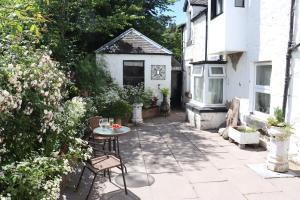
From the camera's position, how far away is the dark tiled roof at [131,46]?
13969 mm

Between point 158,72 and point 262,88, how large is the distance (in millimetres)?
6898

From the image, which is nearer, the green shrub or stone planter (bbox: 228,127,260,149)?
stone planter (bbox: 228,127,260,149)

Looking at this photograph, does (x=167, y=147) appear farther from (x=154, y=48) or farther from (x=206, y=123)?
(x=154, y=48)

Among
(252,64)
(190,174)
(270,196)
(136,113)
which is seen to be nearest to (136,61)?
(136,113)

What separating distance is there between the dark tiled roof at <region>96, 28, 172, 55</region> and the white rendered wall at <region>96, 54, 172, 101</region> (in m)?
0.21

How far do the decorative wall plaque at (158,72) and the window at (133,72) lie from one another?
57 cm

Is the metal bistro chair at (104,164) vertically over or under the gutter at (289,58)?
under

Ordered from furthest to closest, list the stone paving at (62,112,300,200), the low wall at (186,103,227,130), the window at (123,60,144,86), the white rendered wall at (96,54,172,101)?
the window at (123,60,144,86) < the white rendered wall at (96,54,172,101) < the low wall at (186,103,227,130) < the stone paving at (62,112,300,200)

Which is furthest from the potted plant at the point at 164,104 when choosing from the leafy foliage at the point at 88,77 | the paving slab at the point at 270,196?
the paving slab at the point at 270,196

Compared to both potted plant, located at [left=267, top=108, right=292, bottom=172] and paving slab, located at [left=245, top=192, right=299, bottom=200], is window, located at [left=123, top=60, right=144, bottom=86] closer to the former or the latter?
potted plant, located at [left=267, top=108, right=292, bottom=172]

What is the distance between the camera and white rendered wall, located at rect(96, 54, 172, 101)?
13.9 m

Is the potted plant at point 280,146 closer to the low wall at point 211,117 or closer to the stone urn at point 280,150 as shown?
the stone urn at point 280,150

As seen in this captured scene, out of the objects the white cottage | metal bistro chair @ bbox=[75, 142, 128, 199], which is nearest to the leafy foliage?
the white cottage

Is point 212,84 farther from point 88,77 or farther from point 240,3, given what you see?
point 88,77
